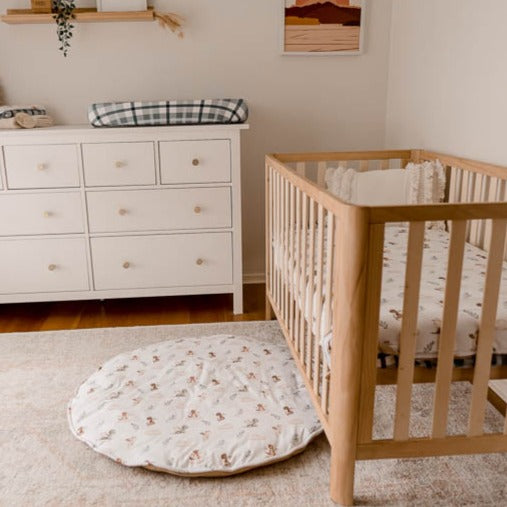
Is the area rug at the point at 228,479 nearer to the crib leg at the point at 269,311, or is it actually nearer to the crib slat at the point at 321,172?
the crib leg at the point at 269,311

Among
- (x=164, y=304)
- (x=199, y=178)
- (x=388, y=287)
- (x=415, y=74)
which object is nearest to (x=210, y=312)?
(x=164, y=304)

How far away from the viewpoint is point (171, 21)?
2.88 m

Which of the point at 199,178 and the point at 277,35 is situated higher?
the point at 277,35

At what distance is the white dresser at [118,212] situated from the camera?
2.56m

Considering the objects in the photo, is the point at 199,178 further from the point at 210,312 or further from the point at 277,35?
the point at 277,35

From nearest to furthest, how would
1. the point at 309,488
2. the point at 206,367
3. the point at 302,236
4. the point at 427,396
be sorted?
the point at 309,488, the point at 302,236, the point at 427,396, the point at 206,367

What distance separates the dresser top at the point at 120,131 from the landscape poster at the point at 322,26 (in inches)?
28.7

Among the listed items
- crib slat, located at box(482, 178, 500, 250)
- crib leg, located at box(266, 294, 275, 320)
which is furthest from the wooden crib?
crib leg, located at box(266, 294, 275, 320)

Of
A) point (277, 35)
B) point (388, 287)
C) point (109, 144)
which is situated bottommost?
point (388, 287)

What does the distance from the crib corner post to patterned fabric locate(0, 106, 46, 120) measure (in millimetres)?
1889

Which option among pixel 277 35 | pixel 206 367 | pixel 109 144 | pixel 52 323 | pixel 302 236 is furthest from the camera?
pixel 277 35

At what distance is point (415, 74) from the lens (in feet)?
9.12

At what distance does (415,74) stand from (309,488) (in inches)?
79.8

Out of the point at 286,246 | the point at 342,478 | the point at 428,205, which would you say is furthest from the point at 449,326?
the point at 286,246
